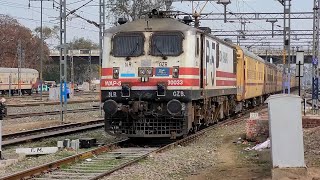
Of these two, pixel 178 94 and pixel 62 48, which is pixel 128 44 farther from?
pixel 62 48

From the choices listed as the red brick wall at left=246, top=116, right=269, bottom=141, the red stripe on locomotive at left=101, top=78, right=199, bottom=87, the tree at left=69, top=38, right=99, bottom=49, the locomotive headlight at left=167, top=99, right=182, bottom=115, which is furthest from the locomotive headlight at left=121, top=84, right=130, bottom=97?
the tree at left=69, top=38, right=99, bottom=49

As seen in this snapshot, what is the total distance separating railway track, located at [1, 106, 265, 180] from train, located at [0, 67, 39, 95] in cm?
5387

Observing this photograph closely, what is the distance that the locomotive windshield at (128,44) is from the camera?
16375 mm

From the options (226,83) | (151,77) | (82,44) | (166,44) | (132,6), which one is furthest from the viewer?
(82,44)

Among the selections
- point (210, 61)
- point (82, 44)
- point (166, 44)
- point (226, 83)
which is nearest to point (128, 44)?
point (166, 44)

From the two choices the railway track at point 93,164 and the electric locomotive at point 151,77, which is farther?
the electric locomotive at point 151,77

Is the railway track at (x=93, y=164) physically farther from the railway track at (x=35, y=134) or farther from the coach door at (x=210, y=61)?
the railway track at (x=35, y=134)

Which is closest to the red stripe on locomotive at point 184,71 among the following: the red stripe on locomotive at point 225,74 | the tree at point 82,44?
the red stripe on locomotive at point 225,74

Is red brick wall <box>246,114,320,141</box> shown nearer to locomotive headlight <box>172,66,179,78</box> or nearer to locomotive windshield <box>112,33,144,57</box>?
locomotive headlight <box>172,66,179,78</box>

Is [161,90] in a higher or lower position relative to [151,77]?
lower

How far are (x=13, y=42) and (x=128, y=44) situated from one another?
78364mm

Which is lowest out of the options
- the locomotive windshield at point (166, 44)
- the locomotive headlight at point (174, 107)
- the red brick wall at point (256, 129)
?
the red brick wall at point (256, 129)

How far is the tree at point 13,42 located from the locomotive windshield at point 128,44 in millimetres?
74758

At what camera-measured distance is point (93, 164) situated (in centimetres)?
1280
